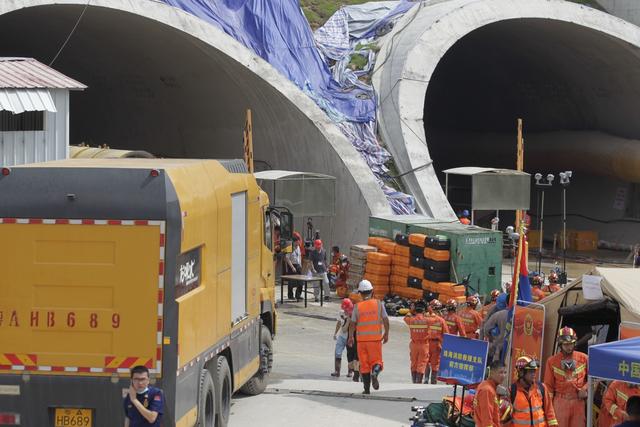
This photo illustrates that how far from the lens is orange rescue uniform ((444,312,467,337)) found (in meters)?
17.3

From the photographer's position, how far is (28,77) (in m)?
21.7

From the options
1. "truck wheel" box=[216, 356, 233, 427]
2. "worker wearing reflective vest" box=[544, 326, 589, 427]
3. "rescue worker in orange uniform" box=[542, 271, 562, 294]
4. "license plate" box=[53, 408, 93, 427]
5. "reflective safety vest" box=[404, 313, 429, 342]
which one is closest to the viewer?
"license plate" box=[53, 408, 93, 427]

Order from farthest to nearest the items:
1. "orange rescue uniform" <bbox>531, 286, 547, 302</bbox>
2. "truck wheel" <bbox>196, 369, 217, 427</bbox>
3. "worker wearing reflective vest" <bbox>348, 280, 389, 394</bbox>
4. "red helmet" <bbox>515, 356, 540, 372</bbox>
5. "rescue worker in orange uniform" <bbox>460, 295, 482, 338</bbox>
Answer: "orange rescue uniform" <bbox>531, 286, 547, 302</bbox>
"rescue worker in orange uniform" <bbox>460, 295, 482, 338</bbox>
"worker wearing reflective vest" <bbox>348, 280, 389, 394</bbox>
"truck wheel" <bbox>196, 369, 217, 427</bbox>
"red helmet" <bbox>515, 356, 540, 372</bbox>

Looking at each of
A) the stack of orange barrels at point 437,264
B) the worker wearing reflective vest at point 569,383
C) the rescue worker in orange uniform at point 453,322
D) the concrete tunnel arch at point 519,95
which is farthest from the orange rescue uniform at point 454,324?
the concrete tunnel arch at point 519,95

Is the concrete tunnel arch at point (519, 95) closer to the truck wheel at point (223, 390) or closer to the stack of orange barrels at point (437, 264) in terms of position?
the stack of orange barrels at point (437, 264)

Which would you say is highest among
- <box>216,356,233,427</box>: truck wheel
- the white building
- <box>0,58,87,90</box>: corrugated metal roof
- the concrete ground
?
<box>0,58,87,90</box>: corrugated metal roof

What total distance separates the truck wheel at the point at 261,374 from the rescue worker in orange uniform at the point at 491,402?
20.6 feet

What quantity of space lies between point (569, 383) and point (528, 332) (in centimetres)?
234

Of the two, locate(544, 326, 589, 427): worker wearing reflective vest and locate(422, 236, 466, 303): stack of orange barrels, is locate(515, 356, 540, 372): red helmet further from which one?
locate(422, 236, 466, 303): stack of orange barrels

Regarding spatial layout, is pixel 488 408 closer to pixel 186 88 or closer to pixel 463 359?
pixel 463 359

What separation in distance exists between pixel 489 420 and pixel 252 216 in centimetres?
604

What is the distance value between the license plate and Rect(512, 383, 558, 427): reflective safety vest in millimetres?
4028

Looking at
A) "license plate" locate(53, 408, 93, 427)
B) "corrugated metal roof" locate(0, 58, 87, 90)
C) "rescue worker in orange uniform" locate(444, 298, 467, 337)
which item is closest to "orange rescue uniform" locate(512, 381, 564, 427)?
"license plate" locate(53, 408, 93, 427)

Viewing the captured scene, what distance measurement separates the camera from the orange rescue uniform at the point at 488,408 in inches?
400
